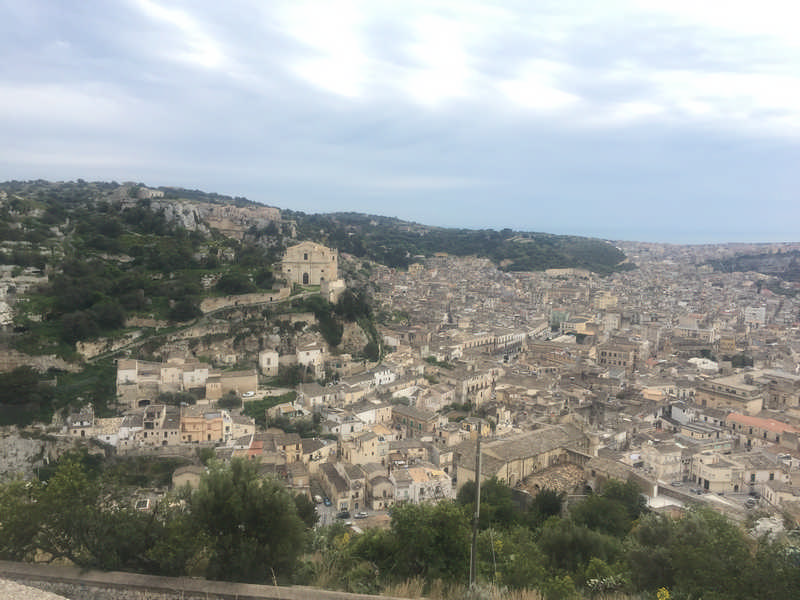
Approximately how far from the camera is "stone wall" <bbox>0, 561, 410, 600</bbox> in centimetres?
466

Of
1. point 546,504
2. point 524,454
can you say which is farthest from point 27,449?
point 546,504

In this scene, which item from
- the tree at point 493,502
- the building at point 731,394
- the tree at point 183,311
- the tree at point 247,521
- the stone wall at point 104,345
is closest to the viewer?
the tree at point 247,521

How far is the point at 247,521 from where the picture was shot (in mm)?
5723

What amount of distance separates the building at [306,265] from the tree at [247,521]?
2742 cm

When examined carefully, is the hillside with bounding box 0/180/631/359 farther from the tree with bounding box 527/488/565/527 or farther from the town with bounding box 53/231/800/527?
the tree with bounding box 527/488/565/527

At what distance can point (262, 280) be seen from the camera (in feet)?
97.7

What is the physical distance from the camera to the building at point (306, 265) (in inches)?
Result: 1308

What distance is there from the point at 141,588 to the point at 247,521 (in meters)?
1.20

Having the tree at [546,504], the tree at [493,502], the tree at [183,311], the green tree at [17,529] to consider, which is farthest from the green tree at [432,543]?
the tree at [183,311]

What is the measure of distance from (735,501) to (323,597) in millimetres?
14176

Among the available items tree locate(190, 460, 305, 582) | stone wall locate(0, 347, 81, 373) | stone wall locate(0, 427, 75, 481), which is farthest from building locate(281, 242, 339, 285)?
tree locate(190, 460, 305, 582)

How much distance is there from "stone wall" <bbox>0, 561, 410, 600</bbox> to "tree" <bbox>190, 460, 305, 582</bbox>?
0.61 metres

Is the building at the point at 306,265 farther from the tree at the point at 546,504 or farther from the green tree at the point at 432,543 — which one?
the green tree at the point at 432,543

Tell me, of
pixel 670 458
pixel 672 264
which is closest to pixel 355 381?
pixel 670 458
